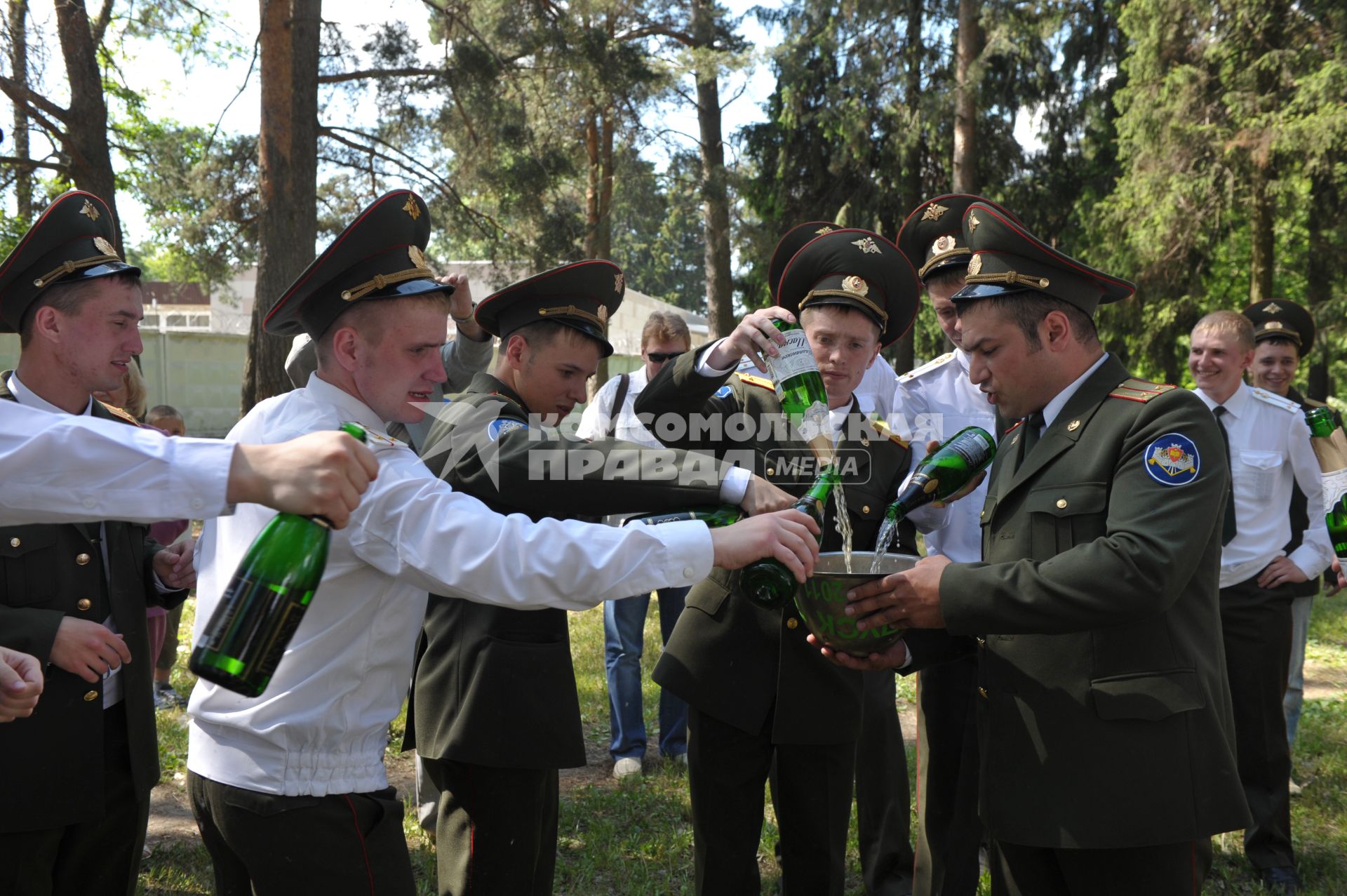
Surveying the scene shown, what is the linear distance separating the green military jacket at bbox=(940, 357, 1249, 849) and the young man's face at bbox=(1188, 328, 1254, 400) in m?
2.82

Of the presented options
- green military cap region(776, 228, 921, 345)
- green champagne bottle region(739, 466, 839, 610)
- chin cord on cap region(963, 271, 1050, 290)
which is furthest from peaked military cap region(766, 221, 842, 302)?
green champagne bottle region(739, 466, 839, 610)

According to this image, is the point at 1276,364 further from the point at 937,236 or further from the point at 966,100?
the point at 966,100

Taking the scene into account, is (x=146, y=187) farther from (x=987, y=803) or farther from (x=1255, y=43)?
(x=1255, y=43)

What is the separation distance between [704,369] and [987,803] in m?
1.55

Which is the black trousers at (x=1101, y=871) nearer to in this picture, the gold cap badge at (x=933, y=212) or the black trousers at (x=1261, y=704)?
the black trousers at (x=1261, y=704)

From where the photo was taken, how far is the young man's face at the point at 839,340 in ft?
11.7

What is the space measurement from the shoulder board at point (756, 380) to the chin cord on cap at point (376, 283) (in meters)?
1.50

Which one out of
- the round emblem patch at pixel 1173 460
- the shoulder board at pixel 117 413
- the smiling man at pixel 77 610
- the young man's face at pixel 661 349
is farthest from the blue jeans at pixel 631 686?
the round emblem patch at pixel 1173 460

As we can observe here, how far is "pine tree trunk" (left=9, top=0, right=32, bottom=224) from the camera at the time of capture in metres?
11.3

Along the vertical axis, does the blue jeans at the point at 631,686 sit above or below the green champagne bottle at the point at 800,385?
below

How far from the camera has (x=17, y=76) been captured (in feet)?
37.7

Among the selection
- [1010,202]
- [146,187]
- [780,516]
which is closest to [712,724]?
[780,516]

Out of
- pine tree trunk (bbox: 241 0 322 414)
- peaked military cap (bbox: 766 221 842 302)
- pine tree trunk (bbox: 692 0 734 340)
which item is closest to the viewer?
peaked military cap (bbox: 766 221 842 302)

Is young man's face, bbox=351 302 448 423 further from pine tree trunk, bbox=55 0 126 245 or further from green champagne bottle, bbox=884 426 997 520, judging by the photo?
pine tree trunk, bbox=55 0 126 245
